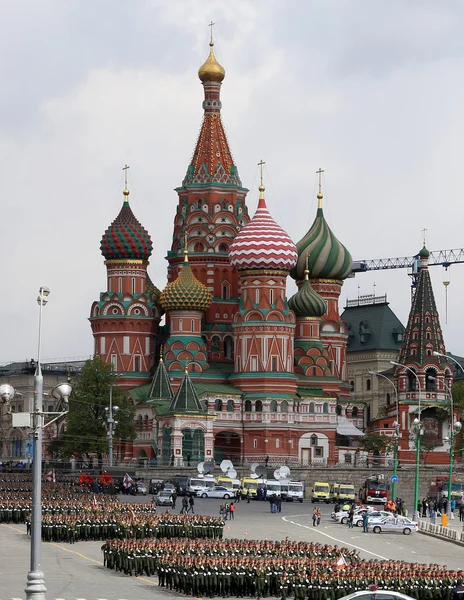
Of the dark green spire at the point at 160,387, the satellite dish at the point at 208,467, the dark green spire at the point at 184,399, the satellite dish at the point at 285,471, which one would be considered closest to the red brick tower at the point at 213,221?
the dark green spire at the point at 160,387

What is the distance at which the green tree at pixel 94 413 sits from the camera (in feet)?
312

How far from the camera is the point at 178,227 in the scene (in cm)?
10838

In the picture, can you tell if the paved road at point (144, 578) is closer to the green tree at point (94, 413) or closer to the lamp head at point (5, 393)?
the lamp head at point (5, 393)

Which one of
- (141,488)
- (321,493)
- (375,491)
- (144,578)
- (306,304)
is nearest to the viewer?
(144,578)

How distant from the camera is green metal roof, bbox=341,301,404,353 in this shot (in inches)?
5394

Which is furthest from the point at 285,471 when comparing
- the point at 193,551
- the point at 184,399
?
the point at 193,551

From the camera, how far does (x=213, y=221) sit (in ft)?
350

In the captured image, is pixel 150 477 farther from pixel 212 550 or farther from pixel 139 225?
pixel 212 550

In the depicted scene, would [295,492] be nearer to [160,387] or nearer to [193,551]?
[160,387]

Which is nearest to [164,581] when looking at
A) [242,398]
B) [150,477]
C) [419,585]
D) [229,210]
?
[419,585]

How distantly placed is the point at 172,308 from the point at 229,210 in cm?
864

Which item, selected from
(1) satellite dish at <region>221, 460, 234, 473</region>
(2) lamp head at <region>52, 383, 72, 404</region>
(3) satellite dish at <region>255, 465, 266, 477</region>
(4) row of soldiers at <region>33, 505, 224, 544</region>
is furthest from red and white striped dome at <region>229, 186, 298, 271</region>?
(2) lamp head at <region>52, 383, 72, 404</region>

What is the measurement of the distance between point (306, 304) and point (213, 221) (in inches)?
320

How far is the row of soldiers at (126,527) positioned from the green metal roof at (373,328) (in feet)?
281
